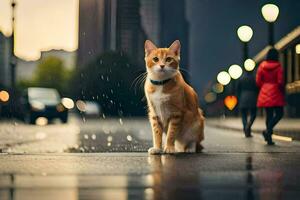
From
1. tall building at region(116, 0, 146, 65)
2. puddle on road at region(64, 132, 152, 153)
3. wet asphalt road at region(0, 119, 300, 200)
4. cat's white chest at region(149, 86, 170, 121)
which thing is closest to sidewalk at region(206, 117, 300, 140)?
puddle on road at region(64, 132, 152, 153)


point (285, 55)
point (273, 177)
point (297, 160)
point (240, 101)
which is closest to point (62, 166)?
point (273, 177)

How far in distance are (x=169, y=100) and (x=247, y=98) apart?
338 inches

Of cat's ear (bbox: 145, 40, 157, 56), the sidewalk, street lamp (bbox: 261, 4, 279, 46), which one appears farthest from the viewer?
street lamp (bbox: 261, 4, 279, 46)

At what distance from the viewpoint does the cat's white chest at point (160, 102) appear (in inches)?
385

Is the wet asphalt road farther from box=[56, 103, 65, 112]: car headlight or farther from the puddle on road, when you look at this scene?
box=[56, 103, 65, 112]: car headlight

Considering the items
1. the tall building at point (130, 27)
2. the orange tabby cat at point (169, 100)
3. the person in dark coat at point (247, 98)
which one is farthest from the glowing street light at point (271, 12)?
the tall building at point (130, 27)

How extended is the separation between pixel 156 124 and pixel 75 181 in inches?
135

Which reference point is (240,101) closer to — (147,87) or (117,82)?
(147,87)

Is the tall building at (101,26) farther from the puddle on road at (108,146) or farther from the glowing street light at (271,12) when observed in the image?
the puddle on road at (108,146)

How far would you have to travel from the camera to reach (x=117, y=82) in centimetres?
6531

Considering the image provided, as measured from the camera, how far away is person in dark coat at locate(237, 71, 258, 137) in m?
17.9

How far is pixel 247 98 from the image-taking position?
1802 centimetres

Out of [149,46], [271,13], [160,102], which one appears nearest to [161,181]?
[160,102]

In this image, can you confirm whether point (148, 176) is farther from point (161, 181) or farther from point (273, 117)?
point (273, 117)
